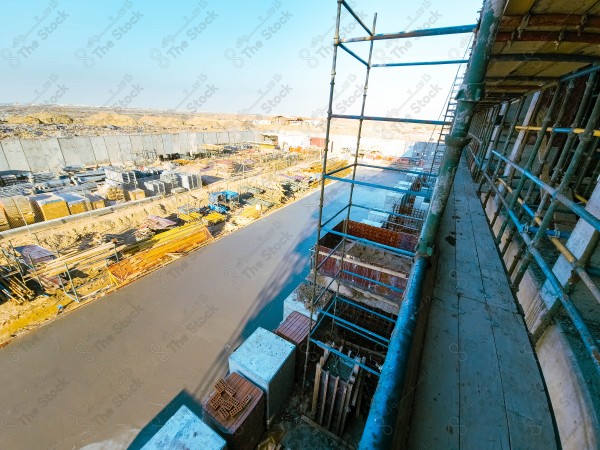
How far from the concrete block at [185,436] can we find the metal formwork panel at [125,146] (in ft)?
96.3

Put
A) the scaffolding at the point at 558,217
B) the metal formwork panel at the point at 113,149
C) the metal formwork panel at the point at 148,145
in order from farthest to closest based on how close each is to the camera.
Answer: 1. the metal formwork panel at the point at 148,145
2. the metal formwork panel at the point at 113,149
3. the scaffolding at the point at 558,217

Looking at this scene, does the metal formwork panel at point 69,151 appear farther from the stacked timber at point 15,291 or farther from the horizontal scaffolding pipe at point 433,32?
the horizontal scaffolding pipe at point 433,32

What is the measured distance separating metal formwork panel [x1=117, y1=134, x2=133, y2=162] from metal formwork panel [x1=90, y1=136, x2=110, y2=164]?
1.38 meters

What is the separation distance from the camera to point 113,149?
2567 cm

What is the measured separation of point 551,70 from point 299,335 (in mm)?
7111

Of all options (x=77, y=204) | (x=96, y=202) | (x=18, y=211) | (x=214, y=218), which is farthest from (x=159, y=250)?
(x=18, y=211)

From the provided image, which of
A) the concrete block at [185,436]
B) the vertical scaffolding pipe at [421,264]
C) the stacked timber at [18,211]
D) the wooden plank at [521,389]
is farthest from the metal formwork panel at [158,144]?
the wooden plank at [521,389]

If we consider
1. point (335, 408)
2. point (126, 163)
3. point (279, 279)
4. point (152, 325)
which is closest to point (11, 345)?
point (152, 325)

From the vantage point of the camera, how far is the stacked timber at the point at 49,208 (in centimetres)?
1421

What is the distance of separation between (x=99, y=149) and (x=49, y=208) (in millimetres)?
13525

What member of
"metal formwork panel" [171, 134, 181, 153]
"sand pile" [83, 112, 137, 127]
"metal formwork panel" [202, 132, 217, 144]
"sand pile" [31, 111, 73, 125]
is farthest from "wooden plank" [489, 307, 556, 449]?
"sand pile" [31, 111, 73, 125]

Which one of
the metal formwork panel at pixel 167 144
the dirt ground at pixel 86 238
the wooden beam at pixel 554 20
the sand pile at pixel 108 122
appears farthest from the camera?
the sand pile at pixel 108 122

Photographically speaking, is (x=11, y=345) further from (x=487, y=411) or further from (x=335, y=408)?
(x=487, y=411)

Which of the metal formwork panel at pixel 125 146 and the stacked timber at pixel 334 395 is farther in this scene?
the metal formwork panel at pixel 125 146
